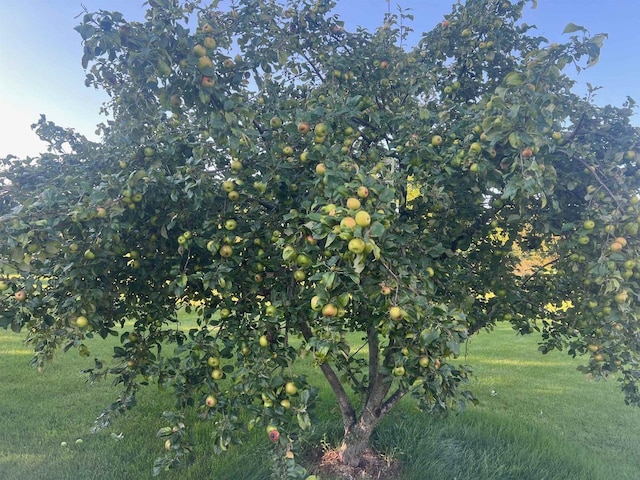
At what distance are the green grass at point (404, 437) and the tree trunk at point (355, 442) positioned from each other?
14.0 inches

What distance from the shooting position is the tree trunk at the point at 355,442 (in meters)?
3.45

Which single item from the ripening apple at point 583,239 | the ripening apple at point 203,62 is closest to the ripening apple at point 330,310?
the ripening apple at point 203,62

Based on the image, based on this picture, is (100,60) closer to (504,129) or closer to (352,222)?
(352,222)

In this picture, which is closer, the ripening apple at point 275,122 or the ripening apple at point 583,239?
the ripening apple at point 583,239

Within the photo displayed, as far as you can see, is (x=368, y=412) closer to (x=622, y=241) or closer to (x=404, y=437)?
(x=404, y=437)

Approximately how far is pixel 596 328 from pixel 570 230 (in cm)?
57

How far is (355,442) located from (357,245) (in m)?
2.44

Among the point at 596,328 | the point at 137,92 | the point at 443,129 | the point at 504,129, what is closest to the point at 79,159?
the point at 137,92

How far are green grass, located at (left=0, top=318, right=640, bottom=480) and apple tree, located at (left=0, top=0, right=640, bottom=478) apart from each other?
74 centimetres

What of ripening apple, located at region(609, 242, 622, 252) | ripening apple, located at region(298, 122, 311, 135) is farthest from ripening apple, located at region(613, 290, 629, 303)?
ripening apple, located at region(298, 122, 311, 135)

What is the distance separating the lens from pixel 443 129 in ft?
9.00

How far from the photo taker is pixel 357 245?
1.60 metres

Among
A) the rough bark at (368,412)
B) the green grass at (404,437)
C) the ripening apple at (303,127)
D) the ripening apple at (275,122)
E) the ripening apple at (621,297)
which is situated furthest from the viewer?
the green grass at (404,437)

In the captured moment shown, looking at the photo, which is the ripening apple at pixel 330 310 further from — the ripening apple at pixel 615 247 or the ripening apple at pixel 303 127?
the ripening apple at pixel 615 247
